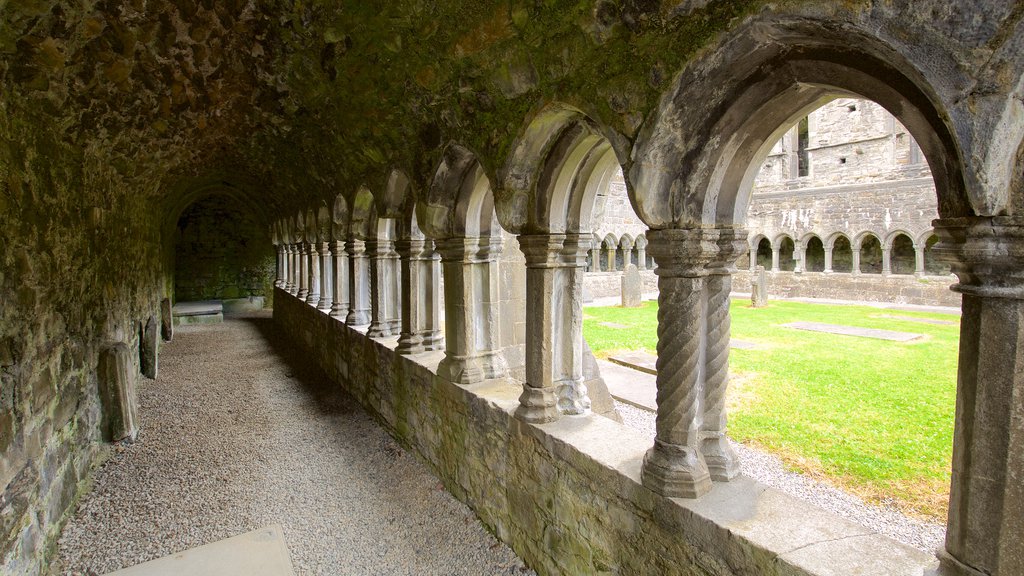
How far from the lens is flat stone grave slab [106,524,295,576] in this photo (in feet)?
9.47

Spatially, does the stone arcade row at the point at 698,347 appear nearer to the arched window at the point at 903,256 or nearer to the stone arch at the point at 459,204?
the stone arch at the point at 459,204

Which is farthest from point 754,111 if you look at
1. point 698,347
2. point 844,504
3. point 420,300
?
point 420,300

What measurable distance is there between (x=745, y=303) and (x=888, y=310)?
344 centimetres

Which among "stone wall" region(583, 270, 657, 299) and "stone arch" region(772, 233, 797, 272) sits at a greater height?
"stone arch" region(772, 233, 797, 272)

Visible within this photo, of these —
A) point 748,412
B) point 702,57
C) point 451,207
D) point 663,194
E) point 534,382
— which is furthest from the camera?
point 748,412

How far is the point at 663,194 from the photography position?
7.13ft

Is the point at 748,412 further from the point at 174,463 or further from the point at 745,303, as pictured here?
the point at 745,303

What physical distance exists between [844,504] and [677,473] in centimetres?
224

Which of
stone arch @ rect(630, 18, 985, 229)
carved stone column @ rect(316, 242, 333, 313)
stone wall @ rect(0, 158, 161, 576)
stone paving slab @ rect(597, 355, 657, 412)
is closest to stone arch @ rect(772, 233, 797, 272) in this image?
stone paving slab @ rect(597, 355, 657, 412)

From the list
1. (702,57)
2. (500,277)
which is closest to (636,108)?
(702,57)

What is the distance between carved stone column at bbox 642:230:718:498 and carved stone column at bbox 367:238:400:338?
403 cm

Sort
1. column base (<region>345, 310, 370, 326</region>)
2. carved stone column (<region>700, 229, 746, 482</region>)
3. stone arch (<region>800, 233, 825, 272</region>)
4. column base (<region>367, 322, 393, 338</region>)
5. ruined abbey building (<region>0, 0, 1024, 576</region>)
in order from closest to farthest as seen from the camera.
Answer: ruined abbey building (<region>0, 0, 1024, 576</region>)
carved stone column (<region>700, 229, 746, 482</region>)
column base (<region>367, 322, 393, 338</region>)
column base (<region>345, 310, 370, 326</region>)
stone arch (<region>800, 233, 825, 272</region>)

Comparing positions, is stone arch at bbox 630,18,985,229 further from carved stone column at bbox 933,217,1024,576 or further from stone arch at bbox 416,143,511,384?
stone arch at bbox 416,143,511,384

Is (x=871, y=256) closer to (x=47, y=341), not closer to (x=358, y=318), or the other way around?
(x=358, y=318)
